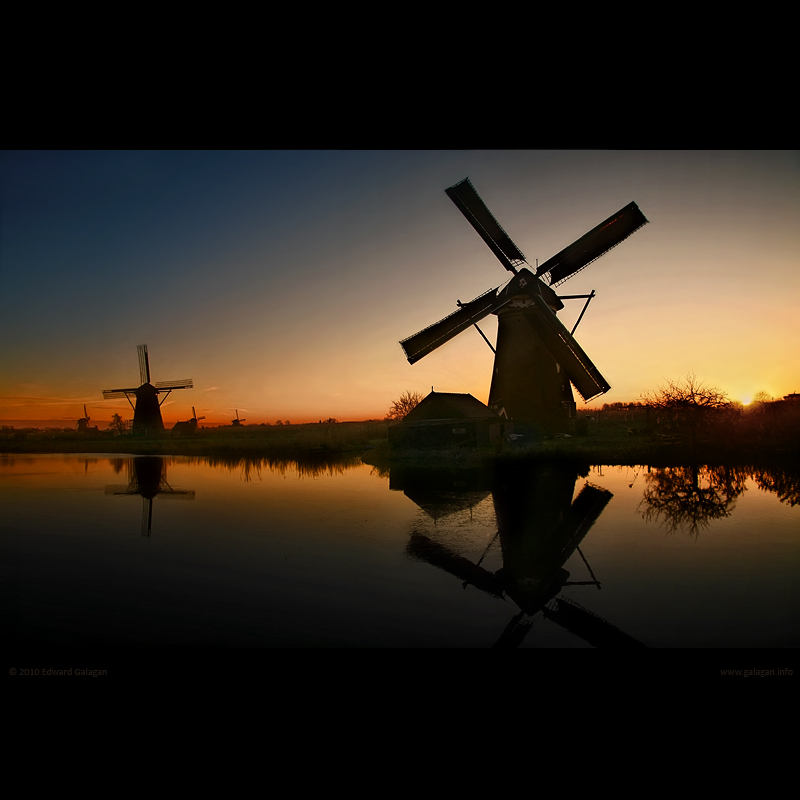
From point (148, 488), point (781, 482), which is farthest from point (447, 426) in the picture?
point (148, 488)

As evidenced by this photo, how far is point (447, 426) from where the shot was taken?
1473cm

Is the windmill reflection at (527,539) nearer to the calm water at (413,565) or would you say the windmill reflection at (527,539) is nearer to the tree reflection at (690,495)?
the calm water at (413,565)

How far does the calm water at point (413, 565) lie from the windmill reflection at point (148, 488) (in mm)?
104

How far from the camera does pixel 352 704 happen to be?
7.83 feet

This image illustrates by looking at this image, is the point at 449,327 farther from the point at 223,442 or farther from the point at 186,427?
the point at 186,427

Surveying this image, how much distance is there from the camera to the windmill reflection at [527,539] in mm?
4145

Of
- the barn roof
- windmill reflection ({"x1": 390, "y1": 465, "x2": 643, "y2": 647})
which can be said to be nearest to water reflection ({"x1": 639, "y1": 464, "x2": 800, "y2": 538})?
windmill reflection ({"x1": 390, "y1": 465, "x2": 643, "y2": 647})

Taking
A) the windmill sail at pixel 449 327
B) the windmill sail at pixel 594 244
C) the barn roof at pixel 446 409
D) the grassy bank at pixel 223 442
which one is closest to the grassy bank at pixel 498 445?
the grassy bank at pixel 223 442

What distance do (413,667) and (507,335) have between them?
1298 cm

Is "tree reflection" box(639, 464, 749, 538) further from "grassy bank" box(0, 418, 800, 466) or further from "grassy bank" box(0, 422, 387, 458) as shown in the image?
"grassy bank" box(0, 422, 387, 458)

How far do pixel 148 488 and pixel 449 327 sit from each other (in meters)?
9.70

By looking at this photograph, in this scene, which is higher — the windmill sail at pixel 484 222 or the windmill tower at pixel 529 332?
the windmill sail at pixel 484 222

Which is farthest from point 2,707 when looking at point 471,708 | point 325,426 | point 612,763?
point 325,426
